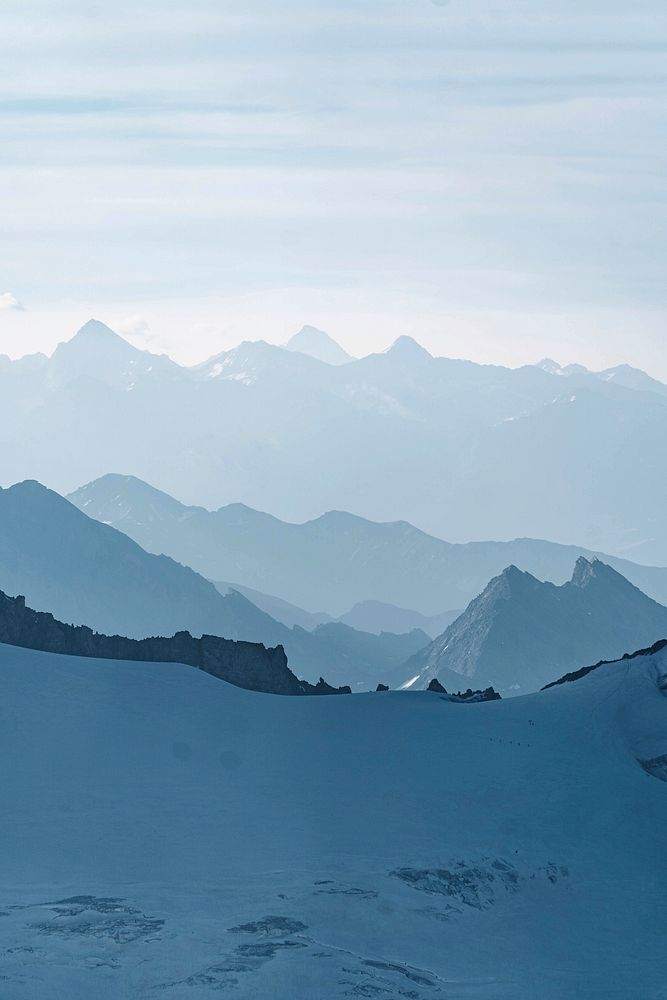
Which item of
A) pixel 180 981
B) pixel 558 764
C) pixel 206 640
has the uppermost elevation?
pixel 206 640

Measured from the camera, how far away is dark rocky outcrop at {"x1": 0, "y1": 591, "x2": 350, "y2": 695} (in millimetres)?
86562

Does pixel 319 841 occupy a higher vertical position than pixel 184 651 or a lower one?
lower

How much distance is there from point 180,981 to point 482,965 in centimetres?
1050

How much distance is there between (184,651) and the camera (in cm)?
8669

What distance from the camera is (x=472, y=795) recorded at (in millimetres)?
59938

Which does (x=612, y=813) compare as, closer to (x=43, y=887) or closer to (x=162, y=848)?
(x=162, y=848)

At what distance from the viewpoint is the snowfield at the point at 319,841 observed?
4219cm

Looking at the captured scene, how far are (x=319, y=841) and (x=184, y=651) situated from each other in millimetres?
35470

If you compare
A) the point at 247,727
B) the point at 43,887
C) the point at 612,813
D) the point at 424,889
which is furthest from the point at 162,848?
the point at 612,813

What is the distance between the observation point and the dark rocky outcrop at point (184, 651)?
86562 mm

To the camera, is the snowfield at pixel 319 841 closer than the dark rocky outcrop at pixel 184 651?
Yes

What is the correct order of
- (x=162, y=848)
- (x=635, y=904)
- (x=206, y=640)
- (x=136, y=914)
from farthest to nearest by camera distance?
(x=206, y=640) → (x=635, y=904) → (x=162, y=848) → (x=136, y=914)

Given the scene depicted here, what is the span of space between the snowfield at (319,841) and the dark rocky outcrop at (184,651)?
51.8ft

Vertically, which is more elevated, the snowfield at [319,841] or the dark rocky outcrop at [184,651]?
the dark rocky outcrop at [184,651]
